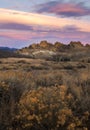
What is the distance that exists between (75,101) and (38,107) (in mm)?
1376

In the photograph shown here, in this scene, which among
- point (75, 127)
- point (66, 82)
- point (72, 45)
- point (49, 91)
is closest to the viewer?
point (75, 127)

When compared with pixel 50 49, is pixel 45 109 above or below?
above

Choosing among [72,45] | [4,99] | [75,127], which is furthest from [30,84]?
[72,45]

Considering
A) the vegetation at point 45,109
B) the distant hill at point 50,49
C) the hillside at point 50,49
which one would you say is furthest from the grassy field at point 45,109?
the distant hill at point 50,49

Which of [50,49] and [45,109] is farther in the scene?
[50,49]

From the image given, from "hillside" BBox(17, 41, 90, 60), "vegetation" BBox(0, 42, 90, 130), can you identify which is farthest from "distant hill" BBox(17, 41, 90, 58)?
"vegetation" BBox(0, 42, 90, 130)

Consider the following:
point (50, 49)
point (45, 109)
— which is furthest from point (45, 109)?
point (50, 49)

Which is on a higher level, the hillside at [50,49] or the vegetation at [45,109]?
the vegetation at [45,109]

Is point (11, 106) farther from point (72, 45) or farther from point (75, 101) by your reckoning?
point (72, 45)

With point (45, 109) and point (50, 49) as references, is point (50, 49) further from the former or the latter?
point (45, 109)

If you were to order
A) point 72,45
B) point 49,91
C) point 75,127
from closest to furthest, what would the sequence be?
point 75,127 → point 49,91 → point 72,45

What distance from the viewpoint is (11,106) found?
12.1 metres

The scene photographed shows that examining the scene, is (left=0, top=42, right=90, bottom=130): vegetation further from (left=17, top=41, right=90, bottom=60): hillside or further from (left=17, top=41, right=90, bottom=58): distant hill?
(left=17, top=41, right=90, bottom=58): distant hill

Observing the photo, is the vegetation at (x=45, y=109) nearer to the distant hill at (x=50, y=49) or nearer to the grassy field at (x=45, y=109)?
the grassy field at (x=45, y=109)
